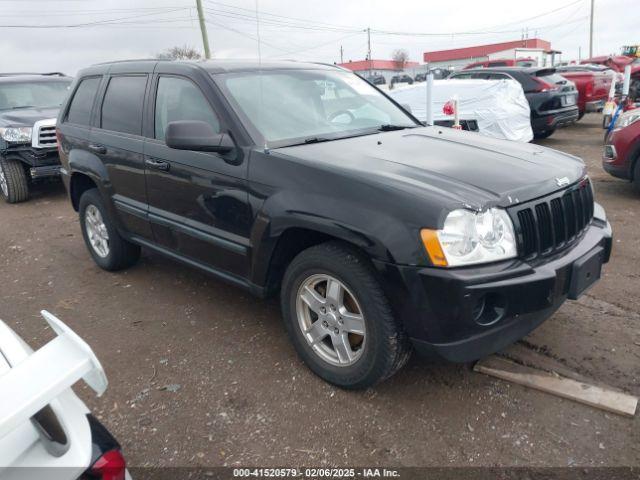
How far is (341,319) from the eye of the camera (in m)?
2.70

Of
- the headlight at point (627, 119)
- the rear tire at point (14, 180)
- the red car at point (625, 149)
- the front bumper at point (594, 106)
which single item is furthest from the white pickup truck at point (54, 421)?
the front bumper at point (594, 106)

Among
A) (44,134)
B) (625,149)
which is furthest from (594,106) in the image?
(44,134)

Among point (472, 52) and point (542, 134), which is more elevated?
point (472, 52)

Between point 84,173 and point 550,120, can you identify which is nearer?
point 84,173

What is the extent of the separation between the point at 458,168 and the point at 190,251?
187cm

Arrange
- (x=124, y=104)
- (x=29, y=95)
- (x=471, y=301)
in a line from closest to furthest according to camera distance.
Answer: (x=471, y=301)
(x=124, y=104)
(x=29, y=95)

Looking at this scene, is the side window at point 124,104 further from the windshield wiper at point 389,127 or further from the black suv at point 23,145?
the black suv at point 23,145

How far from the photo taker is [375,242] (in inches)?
93.4

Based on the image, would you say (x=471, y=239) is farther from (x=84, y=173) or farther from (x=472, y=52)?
(x=472, y=52)

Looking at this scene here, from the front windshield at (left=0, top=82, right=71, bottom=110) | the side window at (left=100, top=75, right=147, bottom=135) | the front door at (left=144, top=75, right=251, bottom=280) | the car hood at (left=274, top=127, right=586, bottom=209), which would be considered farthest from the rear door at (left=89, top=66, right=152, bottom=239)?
the front windshield at (left=0, top=82, right=71, bottom=110)

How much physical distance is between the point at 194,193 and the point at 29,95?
293 inches

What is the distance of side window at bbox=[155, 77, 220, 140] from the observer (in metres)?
3.30

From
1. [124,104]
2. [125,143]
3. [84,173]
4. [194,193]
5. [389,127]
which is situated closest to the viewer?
[194,193]

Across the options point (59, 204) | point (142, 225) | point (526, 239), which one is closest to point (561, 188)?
point (526, 239)
